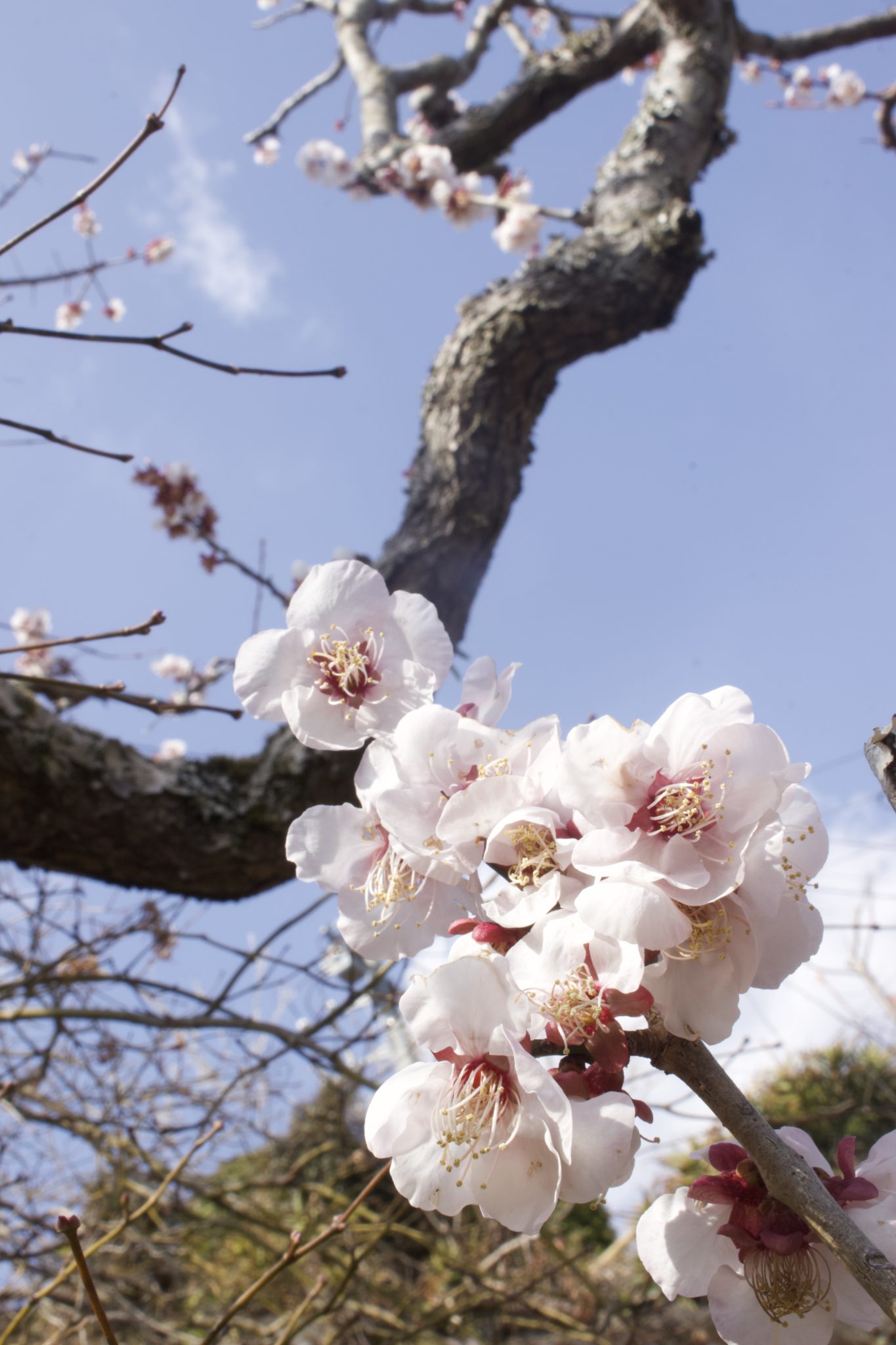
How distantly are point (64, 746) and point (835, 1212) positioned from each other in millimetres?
1908

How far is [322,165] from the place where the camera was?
6.10 meters

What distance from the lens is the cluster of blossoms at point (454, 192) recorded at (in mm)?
4598

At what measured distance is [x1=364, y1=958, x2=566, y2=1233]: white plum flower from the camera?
0.63 m

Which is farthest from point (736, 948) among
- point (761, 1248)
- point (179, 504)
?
point (179, 504)

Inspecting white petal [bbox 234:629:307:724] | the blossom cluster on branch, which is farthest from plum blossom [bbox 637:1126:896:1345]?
white petal [bbox 234:629:307:724]

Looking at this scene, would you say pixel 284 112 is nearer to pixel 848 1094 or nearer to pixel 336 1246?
pixel 336 1246

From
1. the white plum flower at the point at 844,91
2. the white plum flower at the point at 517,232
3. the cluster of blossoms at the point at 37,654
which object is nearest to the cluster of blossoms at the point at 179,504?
the cluster of blossoms at the point at 37,654

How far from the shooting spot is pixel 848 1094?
568 cm

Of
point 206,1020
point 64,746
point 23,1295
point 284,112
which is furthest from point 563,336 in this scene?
point 284,112

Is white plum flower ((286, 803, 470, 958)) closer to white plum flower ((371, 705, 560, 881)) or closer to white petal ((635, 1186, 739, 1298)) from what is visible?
white plum flower ((371, 705, 560, 881))

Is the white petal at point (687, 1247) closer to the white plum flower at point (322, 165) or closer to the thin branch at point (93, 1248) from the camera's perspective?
the thin branch at point (93, 1248)

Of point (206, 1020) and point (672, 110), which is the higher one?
point (672, 110)

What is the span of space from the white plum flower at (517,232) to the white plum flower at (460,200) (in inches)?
4.9

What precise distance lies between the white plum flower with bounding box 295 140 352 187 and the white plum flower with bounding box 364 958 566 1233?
256 inches
